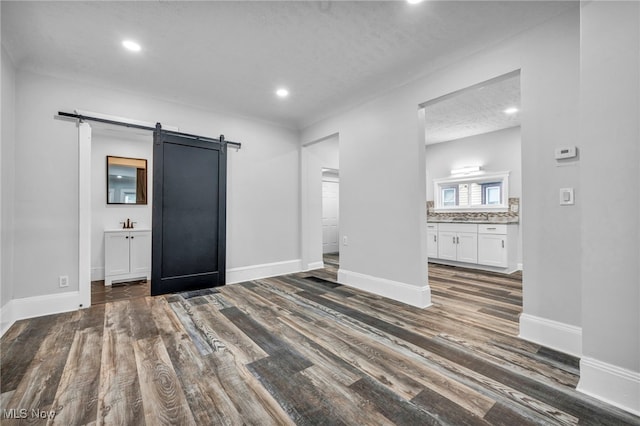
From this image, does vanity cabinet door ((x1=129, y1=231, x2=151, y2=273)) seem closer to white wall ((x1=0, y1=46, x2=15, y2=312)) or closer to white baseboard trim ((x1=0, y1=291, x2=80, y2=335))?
white baseboard trim ((x1=0, y1=291, x2=80, y2=335))

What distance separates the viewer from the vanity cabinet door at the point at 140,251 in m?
4.47

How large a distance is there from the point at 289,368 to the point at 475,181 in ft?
18.3

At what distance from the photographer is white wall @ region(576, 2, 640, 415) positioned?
1471mm

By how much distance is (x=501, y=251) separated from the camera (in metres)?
4.82

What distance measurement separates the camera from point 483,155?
5703 millimetres

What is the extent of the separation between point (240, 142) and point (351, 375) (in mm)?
3687

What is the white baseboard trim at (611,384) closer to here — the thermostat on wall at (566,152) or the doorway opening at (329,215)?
the thermostat on wall at (566,152)

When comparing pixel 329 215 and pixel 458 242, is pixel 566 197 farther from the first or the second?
pixel 329 215

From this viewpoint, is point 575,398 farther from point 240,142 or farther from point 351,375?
point 240,142

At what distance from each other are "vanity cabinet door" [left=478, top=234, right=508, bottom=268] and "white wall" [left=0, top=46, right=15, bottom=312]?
21.1 feet

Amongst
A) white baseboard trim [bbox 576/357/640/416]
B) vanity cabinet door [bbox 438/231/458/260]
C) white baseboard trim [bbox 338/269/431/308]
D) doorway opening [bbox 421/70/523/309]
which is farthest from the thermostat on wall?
vanity cabinet door [bbox 438/231/458/260]

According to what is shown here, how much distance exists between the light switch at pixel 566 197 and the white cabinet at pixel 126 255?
5.38 m

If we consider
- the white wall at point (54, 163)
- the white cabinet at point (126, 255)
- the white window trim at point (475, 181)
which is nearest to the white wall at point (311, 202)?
the white wall at point (54, 163)

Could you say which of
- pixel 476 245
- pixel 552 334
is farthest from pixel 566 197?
pixel 476 245
